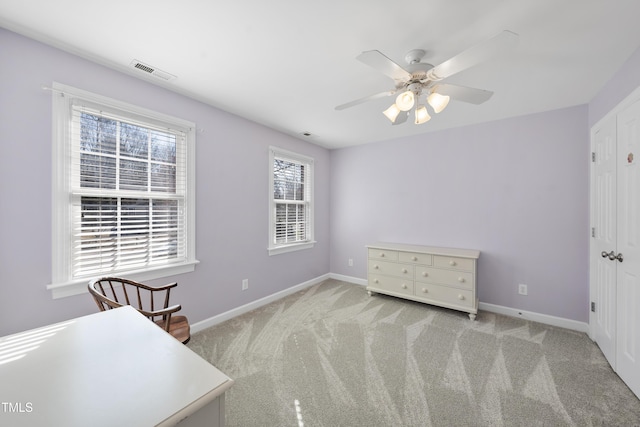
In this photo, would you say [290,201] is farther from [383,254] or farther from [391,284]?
[391,284]

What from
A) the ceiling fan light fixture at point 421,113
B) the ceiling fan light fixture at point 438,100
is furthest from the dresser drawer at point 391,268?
the ceiling fan light fixture at point 438,100

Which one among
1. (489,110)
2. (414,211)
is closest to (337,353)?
(414,211)

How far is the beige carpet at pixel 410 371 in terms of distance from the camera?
5.33ft

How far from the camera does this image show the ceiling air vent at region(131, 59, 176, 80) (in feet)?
6.56

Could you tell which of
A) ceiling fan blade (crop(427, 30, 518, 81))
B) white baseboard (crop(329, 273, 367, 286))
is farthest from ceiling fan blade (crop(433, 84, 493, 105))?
white baseboard (crop(329, 273, 367, 286))

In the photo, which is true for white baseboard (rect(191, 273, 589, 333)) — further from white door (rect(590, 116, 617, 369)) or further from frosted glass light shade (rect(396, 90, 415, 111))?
frosted glass light shade (rect(396, 90, 415, 111))

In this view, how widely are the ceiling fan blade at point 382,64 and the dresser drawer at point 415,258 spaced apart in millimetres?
2211

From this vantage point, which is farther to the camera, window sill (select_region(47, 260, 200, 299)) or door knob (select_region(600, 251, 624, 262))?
door knob (select_region(600, 251, 624, 262))

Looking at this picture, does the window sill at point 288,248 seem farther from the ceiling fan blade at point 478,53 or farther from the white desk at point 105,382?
the ceiling fan blade at point 478,53

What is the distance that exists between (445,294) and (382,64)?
8.86ft

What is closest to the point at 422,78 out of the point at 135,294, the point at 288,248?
the point at 288,248

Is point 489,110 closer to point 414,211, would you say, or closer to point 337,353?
point 414,211

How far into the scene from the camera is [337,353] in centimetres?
230

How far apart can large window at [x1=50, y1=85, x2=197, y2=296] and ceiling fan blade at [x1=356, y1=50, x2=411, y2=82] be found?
1916 millimetres
